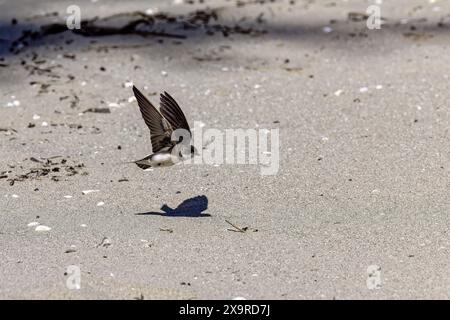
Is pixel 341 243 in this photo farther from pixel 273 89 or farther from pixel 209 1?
pixel 209 1

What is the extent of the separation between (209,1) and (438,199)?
4.36 metres

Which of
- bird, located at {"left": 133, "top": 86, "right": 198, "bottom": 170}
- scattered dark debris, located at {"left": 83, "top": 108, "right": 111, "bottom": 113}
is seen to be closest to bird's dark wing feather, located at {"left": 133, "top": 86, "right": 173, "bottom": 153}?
bird, located at {"left": 133, "top": 86, "right": 198, "bottom": 170}

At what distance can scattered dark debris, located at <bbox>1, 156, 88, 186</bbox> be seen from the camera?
5.79 metres

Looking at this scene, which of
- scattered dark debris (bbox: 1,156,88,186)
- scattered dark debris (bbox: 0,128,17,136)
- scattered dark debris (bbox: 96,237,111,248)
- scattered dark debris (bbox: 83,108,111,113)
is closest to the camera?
scattered dark debris (bbox: 96,237,111,248)

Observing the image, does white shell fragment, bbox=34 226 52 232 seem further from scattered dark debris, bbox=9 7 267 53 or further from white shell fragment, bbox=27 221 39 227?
scattered dark debris, bbox=9 7 267 53

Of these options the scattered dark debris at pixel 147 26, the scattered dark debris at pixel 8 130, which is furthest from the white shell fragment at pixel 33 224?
the scattered dark debris at pixel 147 26

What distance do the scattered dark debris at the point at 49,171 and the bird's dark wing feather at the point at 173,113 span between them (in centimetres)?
98

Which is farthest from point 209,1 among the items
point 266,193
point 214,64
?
point 266,193

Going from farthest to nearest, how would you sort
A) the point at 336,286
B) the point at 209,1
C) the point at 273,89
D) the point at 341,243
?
the point at 209,1
the point at 273,89
the point at 341,243
the point at 336,286

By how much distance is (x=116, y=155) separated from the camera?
20.2ft

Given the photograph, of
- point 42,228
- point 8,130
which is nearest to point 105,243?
point 42,228

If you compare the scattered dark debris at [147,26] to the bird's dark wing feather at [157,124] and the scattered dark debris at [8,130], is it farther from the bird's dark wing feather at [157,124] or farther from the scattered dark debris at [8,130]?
the bird's dark wing feather at [157,124]

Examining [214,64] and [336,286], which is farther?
[214,64]

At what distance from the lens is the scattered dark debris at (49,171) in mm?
5789
